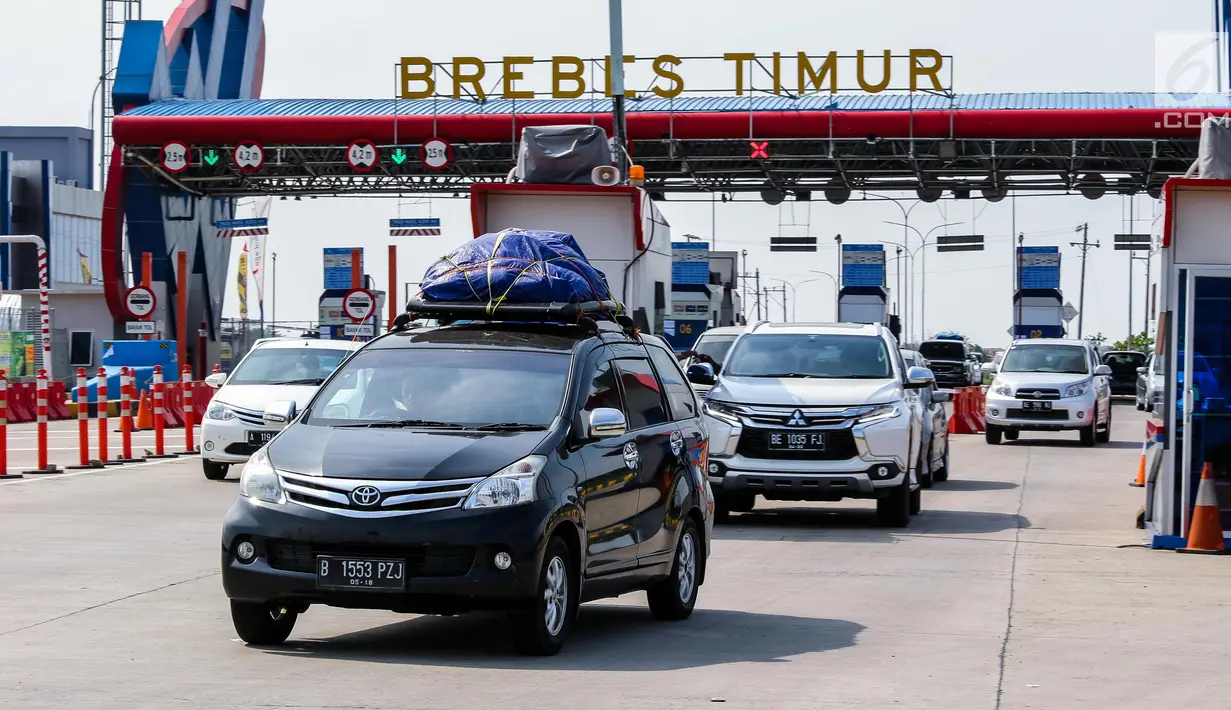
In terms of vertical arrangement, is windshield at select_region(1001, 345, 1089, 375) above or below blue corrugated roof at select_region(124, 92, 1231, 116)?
below

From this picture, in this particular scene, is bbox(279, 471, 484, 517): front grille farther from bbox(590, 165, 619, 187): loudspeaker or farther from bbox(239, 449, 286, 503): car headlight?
bbox(590, 165, 619, 187): loudspeaker

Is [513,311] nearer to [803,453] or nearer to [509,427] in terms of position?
[509,427]

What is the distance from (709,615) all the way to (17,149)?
293 ft

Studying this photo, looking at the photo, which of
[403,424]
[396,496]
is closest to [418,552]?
[396,496]

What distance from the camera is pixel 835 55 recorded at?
4366cm

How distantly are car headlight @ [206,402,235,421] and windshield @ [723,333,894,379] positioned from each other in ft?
22.0

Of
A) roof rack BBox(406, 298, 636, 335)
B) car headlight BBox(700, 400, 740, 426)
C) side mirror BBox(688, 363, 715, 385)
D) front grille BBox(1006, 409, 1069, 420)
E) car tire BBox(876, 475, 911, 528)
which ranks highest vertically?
roof rack BBox(406, 298, 636, 335)

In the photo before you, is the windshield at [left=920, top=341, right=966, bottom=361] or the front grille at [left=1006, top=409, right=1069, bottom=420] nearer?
the front grille at [left=1006, top=409, right=1069, bottom=420]

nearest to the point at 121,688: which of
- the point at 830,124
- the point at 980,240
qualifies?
the point at 830,124

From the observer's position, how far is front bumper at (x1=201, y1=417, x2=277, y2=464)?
21078mm

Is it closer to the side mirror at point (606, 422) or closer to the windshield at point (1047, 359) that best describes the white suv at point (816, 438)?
the side mirror at point (606, 422)

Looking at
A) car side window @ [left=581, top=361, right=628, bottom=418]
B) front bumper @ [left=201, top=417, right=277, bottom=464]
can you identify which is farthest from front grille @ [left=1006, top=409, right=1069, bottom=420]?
car side window @ [left=581, top=361, right=628, bottom=418]

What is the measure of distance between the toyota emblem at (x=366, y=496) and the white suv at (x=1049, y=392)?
921 inches

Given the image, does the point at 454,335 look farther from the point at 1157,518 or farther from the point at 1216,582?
the point at 1157,518
